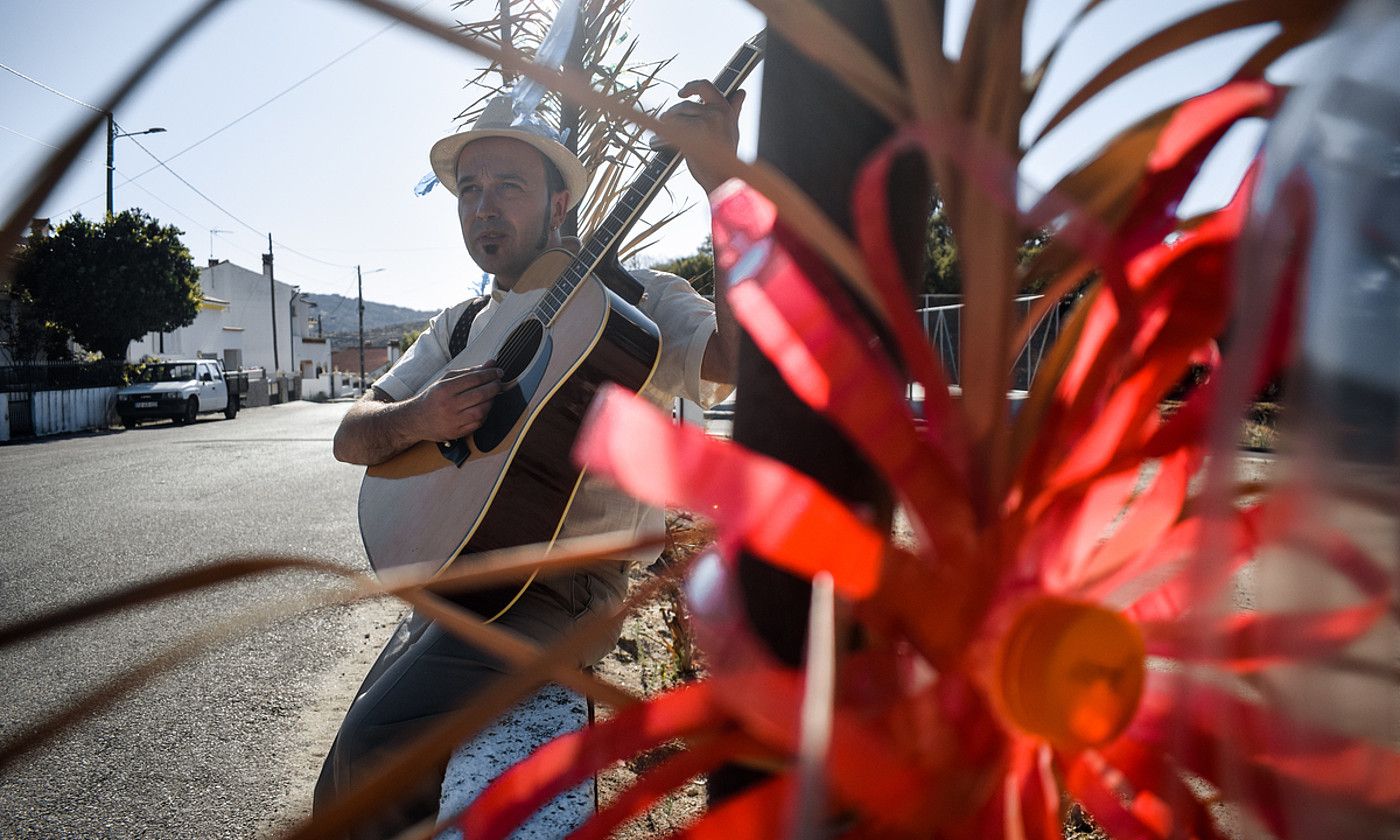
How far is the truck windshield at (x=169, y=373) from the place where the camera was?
49.2 feet

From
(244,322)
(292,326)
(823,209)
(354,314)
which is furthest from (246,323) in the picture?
(354,314)

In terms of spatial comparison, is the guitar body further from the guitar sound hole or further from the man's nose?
the man's nose

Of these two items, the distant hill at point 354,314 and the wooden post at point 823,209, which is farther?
the distant hill at point 354,314

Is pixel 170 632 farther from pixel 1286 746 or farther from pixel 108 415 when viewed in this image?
pixel 108 415

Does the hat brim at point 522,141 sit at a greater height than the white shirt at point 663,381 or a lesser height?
greater

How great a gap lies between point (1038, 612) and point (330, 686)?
3466mm

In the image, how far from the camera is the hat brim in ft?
5.83

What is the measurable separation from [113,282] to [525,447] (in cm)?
1732

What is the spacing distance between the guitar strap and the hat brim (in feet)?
0.94

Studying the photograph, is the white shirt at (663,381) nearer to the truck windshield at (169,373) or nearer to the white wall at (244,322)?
the truck windshield at (169,373)

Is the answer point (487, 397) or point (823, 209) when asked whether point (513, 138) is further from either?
point (823, 209)

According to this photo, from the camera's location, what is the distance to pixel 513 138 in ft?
6.02

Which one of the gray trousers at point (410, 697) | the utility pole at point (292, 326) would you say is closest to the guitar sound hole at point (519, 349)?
the gray trousers at point (410, 697)

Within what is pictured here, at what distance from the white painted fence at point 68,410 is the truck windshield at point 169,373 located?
0.60 m
